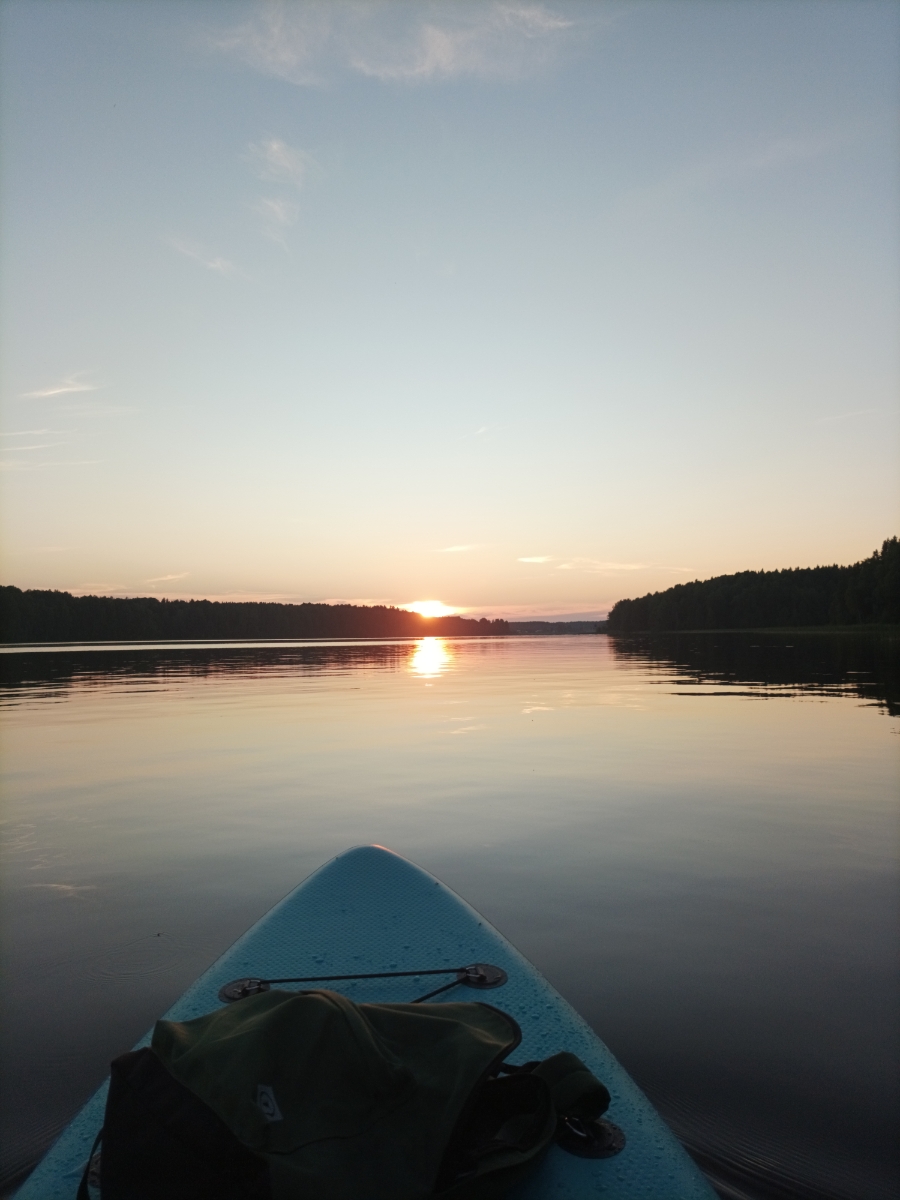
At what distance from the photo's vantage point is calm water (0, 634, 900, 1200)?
3242mm

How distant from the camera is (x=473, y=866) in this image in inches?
247

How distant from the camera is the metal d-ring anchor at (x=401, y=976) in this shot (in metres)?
3.29

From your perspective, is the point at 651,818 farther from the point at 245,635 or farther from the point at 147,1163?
the point at 245,635

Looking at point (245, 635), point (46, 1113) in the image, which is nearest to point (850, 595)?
point (245, 635)

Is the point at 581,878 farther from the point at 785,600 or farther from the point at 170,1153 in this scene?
the point at 785,600

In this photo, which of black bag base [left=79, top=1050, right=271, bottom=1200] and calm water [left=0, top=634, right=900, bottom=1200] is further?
calm water [left=0, top=634, right=900, bottom=1200]

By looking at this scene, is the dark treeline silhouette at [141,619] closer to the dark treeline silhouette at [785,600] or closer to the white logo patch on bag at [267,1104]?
the dark treeline silhouette at [785,600]

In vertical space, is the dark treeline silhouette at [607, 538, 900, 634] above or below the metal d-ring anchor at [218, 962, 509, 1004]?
above

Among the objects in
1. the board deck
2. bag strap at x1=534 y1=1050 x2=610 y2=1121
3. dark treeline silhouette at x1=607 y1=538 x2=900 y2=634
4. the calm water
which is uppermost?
dark treeline silhouette at x1=607 y1=538 x2=900 y2=634

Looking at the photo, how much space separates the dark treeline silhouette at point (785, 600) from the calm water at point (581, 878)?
83218 millimetres

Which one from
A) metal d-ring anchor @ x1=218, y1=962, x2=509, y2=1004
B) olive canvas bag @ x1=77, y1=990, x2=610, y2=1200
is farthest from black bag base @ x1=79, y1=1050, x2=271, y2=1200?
metal d-ring anchor @ x1=218, y1=962, x2=509, y2=1004

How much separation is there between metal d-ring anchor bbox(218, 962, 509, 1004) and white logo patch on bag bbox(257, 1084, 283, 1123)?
1275 mm

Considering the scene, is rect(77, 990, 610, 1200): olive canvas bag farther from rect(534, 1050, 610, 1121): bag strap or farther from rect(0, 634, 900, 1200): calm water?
rect(0, 634, 900, 1200): calm water

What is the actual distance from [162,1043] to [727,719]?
13424 millimetres
